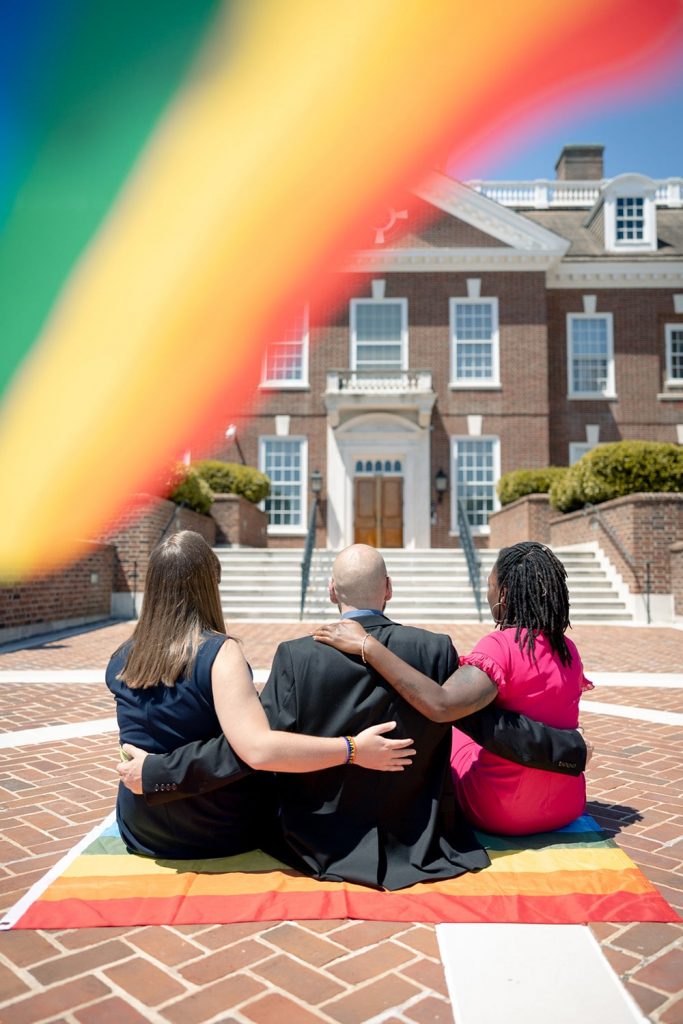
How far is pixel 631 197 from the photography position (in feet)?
78.1

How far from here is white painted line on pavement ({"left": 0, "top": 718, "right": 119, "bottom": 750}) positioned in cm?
536

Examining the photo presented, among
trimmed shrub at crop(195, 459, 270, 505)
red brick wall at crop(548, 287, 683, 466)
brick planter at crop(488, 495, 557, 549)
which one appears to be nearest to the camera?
brick planter at crop(488, 495, 557, 549)

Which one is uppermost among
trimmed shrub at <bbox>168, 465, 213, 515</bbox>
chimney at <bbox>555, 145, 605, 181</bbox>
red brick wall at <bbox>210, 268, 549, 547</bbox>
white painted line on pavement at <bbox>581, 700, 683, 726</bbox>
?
chimney at <bbox>555, 145, 605, 181</bbox>

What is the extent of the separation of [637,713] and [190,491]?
1179 cm

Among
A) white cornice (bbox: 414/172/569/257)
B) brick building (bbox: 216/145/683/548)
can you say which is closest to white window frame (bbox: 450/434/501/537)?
brick building (bbox: 216/145/683/548)

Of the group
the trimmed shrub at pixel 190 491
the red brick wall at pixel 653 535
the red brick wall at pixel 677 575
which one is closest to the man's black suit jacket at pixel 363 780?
the red brick wall at pixel 677 575

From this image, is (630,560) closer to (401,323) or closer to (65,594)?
(65,594)

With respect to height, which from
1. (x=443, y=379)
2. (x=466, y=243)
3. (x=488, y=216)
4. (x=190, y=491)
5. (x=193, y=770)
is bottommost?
(x=193, y=770)

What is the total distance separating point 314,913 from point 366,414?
1918 centimetres

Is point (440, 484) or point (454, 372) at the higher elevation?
point (454, 372)

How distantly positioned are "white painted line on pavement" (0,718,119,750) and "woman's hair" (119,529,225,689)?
2.96 m

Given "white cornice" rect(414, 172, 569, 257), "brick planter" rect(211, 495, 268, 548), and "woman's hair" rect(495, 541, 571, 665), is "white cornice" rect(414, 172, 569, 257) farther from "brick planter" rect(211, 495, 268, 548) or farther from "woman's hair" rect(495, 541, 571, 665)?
"woman's hair" rect(495, 541, 571, 665)

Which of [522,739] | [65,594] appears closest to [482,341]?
[65,594]

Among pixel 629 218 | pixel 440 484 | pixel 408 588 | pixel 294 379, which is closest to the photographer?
pixel 408 588
